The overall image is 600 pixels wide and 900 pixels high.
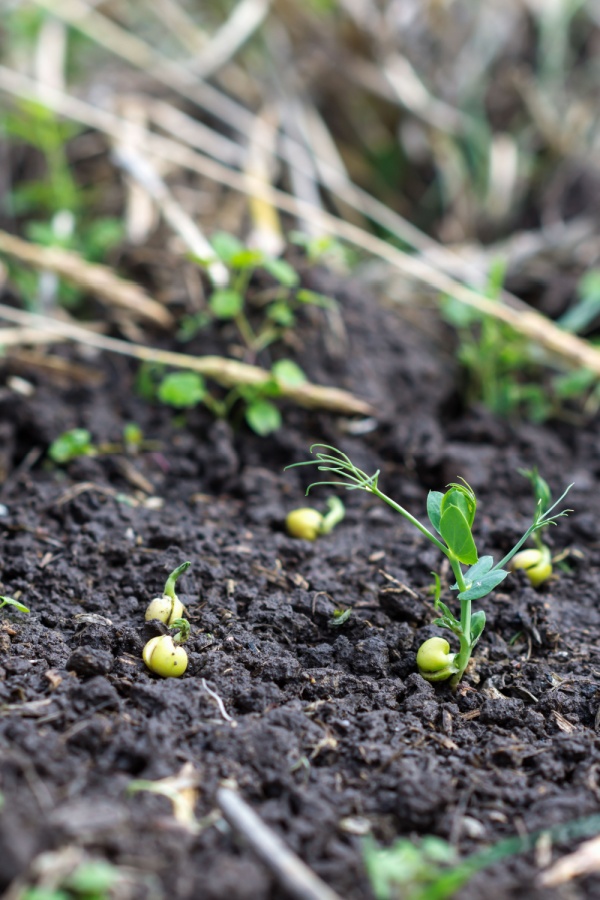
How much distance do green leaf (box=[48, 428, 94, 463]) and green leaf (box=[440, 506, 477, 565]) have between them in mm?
1151

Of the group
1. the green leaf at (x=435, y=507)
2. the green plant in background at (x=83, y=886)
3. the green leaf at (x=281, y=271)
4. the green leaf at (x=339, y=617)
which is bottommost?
the green leaf at (x=339, y=617)

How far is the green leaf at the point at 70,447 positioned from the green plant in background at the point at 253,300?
54 cm

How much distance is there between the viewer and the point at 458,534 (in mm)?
1334

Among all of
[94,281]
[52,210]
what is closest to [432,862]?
[94,281]

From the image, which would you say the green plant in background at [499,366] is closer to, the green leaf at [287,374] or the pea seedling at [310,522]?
the green leaf at [287,374]

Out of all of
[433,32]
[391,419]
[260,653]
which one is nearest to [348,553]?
[260,653]

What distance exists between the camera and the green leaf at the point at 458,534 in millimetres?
1312

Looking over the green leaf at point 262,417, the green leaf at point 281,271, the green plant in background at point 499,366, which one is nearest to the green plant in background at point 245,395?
the green leaf at point 262,417

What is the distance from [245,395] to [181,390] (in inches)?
7.2

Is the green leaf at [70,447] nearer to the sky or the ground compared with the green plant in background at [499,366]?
nearer to the ground

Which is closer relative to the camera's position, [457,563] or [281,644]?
[457,563]

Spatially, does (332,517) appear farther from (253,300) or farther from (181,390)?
(253,300)

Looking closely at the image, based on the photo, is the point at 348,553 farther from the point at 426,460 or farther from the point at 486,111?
the point at 486,111

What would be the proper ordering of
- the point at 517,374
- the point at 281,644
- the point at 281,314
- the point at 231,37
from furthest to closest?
the point at 231,37 → the point at 517,374 → the point at 281,314 → the point at 281,644
